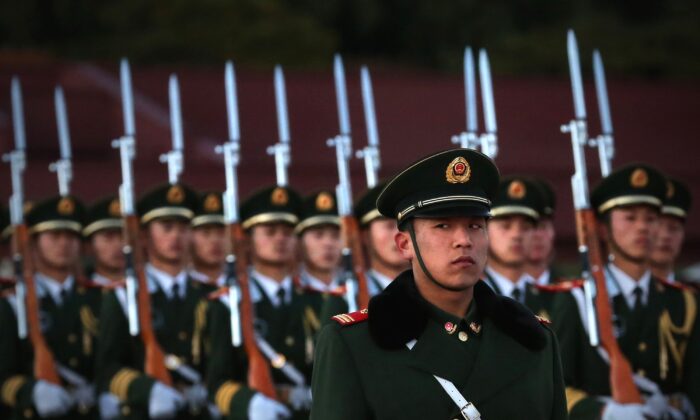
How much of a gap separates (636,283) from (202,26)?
20042 mm

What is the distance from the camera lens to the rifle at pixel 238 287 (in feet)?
28.5

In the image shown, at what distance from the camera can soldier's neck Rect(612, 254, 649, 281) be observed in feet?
25.8

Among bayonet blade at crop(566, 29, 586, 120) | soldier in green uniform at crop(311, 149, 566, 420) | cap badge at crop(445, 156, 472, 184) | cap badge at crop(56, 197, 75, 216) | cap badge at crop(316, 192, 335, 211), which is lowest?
soldier in green uniform at crop(311, 149, 566, 420)

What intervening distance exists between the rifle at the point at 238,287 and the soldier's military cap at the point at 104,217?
1.47 meters

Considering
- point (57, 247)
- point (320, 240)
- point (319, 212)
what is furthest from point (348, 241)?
point (57, 247)

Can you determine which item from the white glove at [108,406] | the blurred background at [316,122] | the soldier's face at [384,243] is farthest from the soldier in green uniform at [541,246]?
the blurred background at [316,122]

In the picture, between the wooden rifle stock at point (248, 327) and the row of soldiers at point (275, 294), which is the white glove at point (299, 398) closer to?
the row of soldiers at point (275, 294)

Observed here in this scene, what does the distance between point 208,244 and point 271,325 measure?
5.38ft

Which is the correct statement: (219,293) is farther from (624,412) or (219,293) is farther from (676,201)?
(624,412)

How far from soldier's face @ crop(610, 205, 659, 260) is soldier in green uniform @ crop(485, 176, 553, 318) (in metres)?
0.65

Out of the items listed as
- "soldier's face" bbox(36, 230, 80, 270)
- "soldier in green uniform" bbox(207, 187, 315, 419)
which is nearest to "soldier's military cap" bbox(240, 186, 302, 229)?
"soldier in green uniform" bbox(207, 187, 315, 419)

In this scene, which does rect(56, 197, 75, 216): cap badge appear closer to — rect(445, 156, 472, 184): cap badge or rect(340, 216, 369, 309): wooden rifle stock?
rect(340, 216, 369, 309): wooden rifle stock

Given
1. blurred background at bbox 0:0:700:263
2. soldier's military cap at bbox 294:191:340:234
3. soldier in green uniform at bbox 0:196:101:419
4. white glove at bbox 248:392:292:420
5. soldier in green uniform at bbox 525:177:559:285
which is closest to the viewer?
white glove at bbox 248:392:292:420

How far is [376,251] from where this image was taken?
28.7 ft
